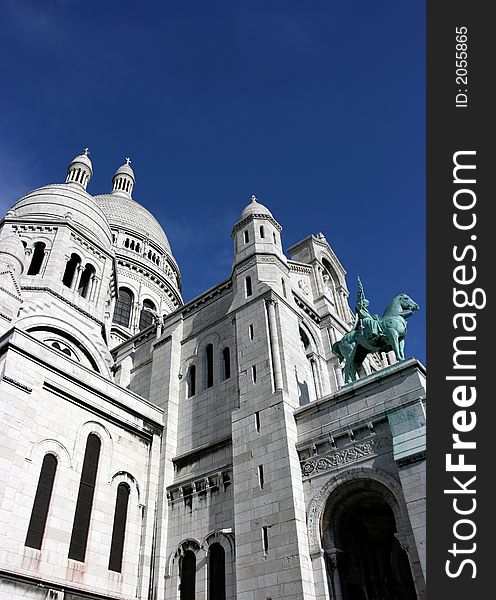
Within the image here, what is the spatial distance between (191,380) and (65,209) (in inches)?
681

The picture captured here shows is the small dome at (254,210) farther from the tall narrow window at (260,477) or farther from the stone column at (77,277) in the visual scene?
the tall narrow window at (260,477)

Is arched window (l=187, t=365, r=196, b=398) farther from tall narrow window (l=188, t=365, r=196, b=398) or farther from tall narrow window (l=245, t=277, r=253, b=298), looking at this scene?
tall narrow window (l=245, t=277, r=253, b=298)

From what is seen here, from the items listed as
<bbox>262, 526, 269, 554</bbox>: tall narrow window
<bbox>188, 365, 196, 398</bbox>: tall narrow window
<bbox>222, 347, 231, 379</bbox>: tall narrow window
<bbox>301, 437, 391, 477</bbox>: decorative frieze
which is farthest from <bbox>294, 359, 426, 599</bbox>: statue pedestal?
<bbox>188, 365, 196, 398</bbox>: tall narrow window

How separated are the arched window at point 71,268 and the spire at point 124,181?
38449mm

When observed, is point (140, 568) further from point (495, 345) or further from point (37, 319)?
point (495, 345)

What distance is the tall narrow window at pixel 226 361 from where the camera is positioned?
85.0 ft

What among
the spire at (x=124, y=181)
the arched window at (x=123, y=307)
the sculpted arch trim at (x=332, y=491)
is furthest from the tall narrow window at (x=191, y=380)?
the spire at (x=124, y=181)

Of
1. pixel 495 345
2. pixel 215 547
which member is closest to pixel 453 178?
pixel 495 345

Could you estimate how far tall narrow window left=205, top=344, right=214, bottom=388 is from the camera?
26.5 meters

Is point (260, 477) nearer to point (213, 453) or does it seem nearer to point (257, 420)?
point (257, 420)

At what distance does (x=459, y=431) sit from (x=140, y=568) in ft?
51.1

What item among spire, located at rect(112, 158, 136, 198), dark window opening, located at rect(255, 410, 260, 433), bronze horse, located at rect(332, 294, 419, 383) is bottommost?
dark window opening, located at rect(255, 410, 260, 433)

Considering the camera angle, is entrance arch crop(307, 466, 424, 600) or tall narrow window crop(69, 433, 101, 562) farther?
tall narrow window crop(69, 433, 101, 562)

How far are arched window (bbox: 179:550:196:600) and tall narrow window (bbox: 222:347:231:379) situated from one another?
8.21 metres
